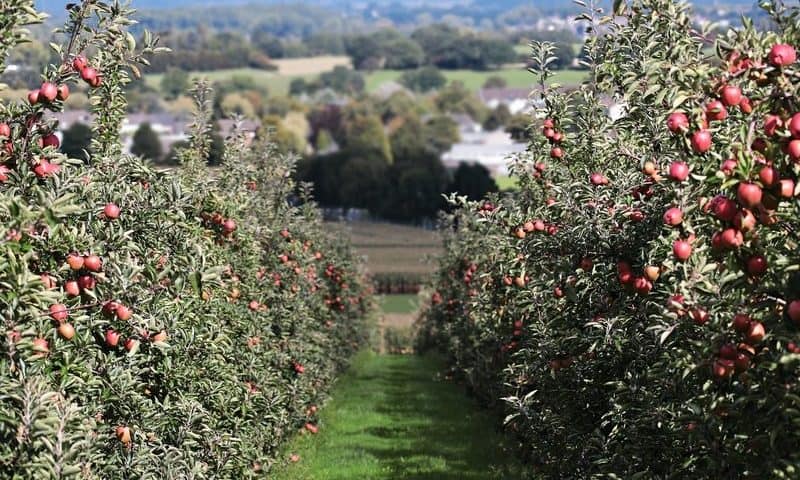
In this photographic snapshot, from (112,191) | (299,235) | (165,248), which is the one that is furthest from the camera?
(299,235)

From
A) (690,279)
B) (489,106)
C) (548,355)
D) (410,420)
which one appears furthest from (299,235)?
(489,106)

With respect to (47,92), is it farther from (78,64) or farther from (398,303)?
(398,303)

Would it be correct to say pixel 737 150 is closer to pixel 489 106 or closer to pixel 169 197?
pixel 169 197

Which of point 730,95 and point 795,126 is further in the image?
point 730,95

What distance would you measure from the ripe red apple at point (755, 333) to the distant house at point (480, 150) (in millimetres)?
81541

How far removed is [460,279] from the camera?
75.9ft

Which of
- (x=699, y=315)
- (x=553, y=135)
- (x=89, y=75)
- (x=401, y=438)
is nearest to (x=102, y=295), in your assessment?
(x=89, y=75)

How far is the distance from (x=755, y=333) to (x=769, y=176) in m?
0.76

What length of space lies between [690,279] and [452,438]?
11775mm

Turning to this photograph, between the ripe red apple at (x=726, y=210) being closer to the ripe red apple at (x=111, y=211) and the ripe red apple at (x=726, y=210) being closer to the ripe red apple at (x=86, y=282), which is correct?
the ripe red apple at (x=86, y=282)

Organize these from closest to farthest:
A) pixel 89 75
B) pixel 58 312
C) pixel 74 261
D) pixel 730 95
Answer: pixel 730 95 < pixel 58 312 < pixel 74 261 < pixel 89 75

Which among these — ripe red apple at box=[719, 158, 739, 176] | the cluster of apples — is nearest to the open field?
the cluster of apples

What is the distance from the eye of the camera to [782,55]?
441 cm

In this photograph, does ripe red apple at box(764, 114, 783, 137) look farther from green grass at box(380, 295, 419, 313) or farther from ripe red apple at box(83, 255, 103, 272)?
green grass at box(380, 295, 419, 313)
